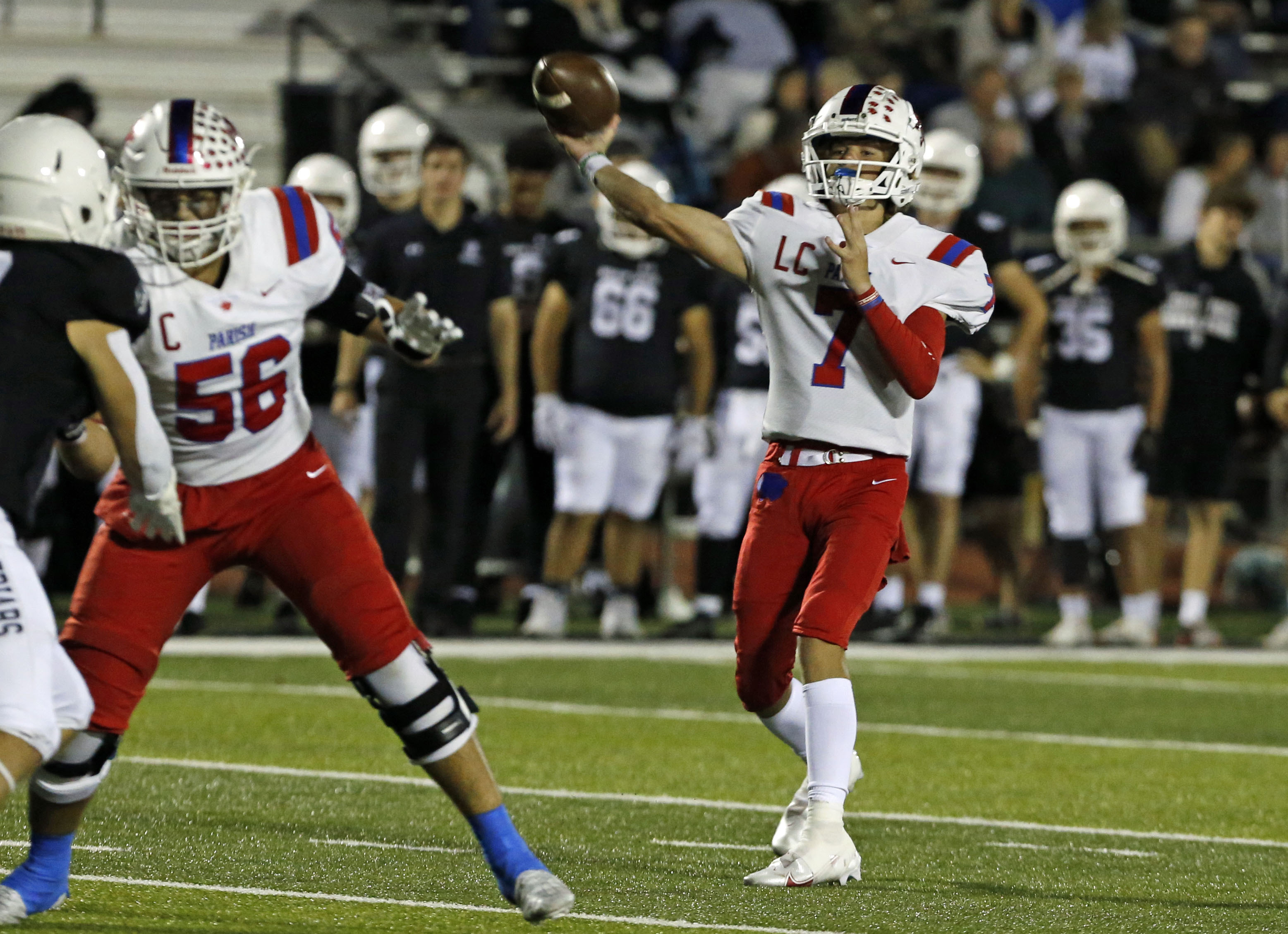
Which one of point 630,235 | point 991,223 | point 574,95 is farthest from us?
point 991,223

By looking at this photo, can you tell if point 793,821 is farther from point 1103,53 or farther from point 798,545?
point 1103,53

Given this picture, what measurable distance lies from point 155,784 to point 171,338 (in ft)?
6.32

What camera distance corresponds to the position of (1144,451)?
10148mm

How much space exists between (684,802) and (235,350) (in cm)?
205

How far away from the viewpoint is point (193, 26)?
47.1 feet

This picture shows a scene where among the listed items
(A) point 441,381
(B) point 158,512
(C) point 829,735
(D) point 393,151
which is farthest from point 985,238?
(B) point 158,512

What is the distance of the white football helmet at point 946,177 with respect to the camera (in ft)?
31.8

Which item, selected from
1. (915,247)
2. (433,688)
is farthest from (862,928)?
(915,247)

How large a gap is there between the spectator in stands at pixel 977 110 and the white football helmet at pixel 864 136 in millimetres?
8393

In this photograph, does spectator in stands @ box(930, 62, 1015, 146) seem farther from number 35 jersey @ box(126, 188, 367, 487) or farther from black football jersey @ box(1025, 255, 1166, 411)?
number 35 jersey @ box(126, 188, 367, 487)

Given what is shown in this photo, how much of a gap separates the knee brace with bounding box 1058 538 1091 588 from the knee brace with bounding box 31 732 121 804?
21.7 ft

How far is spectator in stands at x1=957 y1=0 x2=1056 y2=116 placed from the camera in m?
14.4

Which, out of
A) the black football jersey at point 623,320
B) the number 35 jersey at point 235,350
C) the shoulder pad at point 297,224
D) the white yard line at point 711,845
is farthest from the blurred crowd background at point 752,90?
the number 35 jersey at point 235,350

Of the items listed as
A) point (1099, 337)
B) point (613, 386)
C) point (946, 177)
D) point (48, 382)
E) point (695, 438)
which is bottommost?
point (695, 438)
